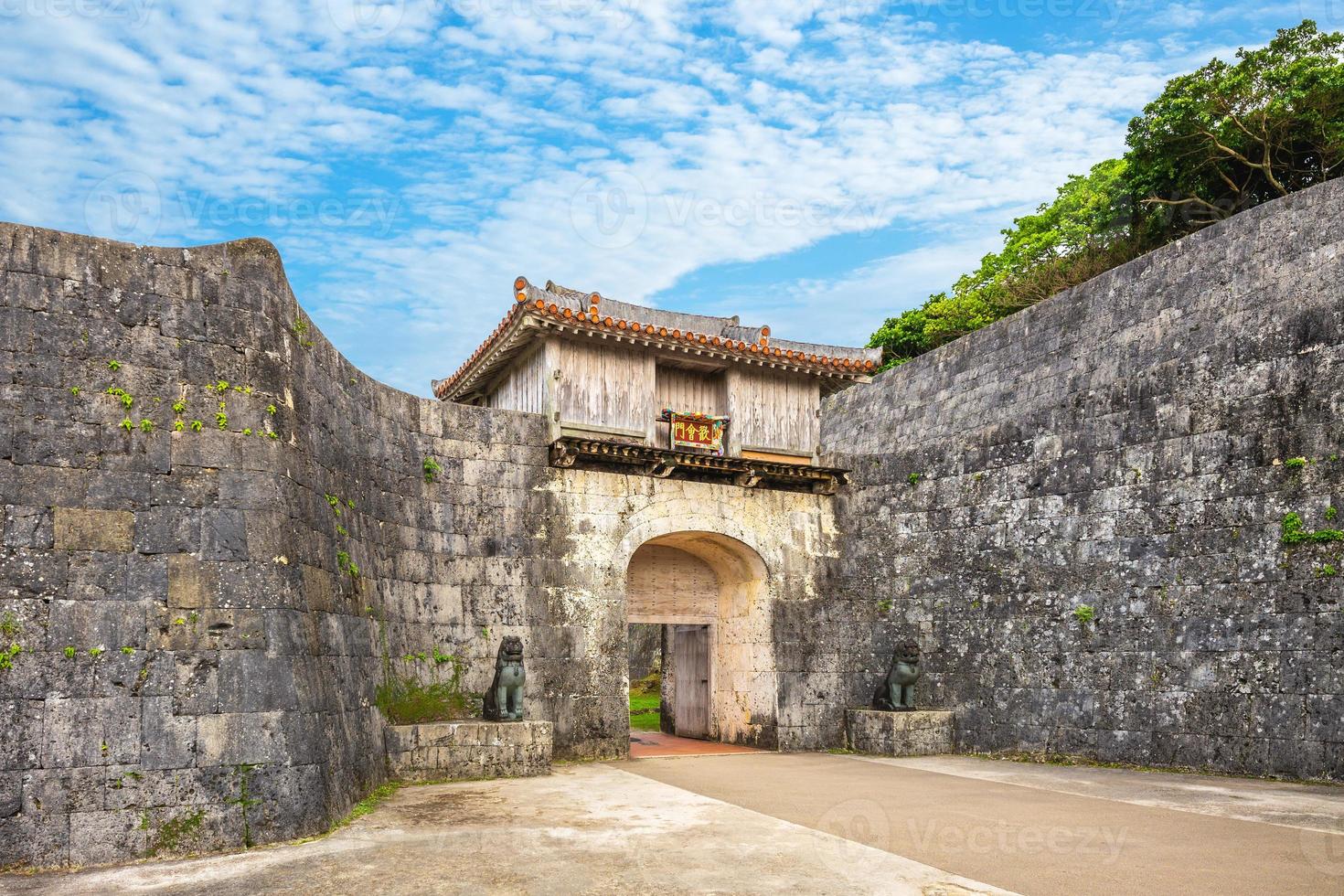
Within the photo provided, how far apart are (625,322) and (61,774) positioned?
32.1ft

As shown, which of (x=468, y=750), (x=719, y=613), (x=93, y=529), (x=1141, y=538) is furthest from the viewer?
(x=719, y=613)

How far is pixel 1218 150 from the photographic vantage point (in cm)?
2097

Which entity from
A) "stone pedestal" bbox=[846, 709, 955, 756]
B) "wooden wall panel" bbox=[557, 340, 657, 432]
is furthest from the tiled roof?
"stone pedestal" bbox=[846, 709, 955, 756]

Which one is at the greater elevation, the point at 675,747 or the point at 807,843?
the point at 807,843

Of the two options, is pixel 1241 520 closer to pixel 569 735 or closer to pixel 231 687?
pixel 569 735

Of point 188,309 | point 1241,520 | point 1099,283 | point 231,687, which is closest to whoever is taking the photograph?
point 231,687

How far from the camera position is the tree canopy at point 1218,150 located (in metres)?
19.5

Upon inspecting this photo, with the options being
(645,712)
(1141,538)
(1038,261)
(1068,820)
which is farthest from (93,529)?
(1038,261)

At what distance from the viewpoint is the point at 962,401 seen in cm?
1967

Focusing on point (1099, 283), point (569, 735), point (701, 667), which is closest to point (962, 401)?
point (1099, 283)

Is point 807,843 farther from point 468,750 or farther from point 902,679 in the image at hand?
point 902,679

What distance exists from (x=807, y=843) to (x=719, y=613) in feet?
31.6

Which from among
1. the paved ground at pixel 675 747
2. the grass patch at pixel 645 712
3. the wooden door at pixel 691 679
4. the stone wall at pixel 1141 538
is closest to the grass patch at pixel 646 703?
the grass patch at pixel 645 712

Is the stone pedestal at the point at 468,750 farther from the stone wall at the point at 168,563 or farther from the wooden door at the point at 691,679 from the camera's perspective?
the wooden door at the point at 691,679
